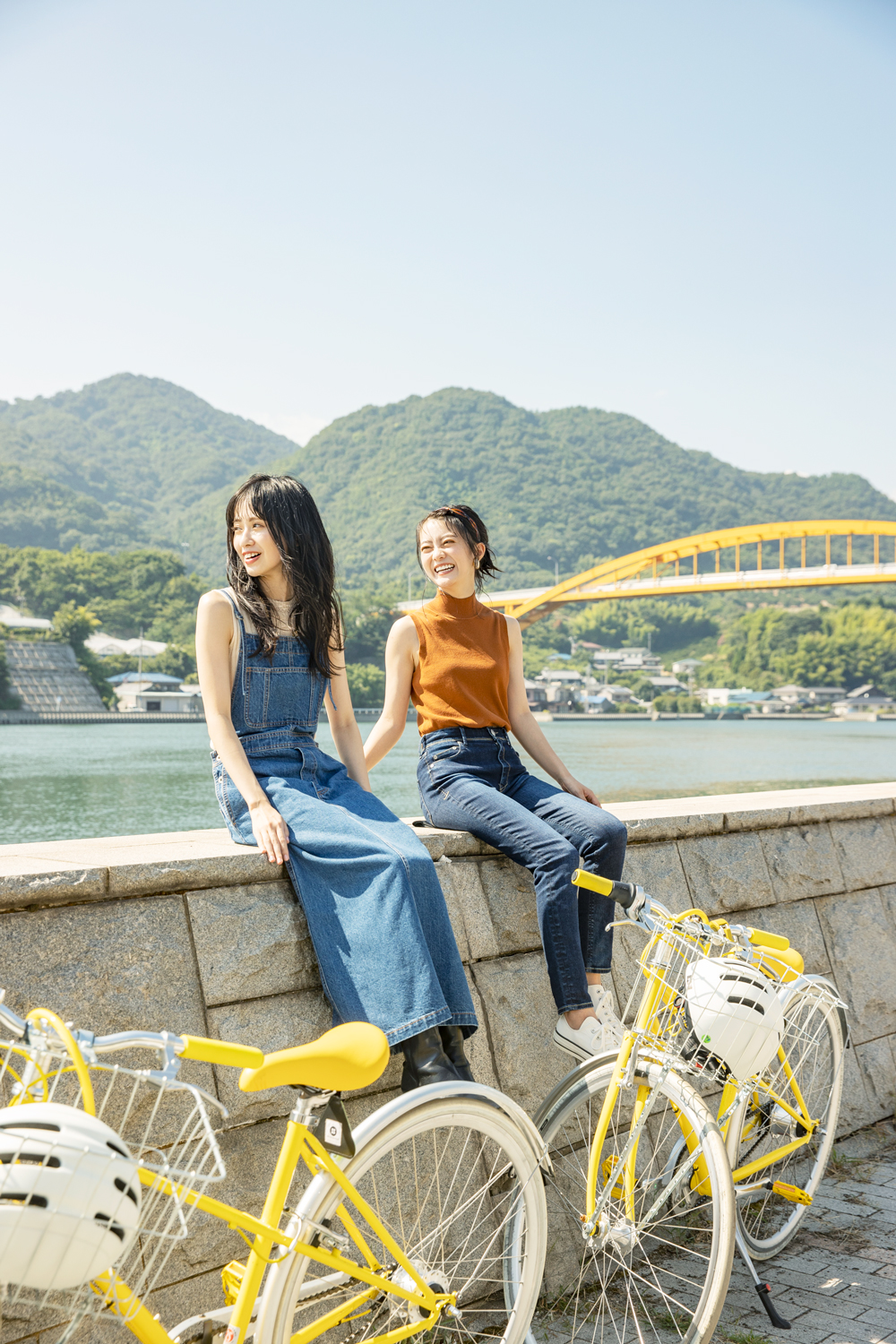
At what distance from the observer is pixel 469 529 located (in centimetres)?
296

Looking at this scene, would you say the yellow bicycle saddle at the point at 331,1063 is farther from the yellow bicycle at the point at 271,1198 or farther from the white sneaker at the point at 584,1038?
the white sneaker at the point at 584,1038

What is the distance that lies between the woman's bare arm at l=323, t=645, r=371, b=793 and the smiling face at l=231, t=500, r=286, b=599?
241 mm

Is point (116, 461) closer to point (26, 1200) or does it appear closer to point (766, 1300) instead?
point (766, 1300)

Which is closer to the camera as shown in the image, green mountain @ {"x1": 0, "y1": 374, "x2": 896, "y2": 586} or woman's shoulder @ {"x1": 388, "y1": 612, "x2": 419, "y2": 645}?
woman's shoulder @ {"x1": 388, "y1": 612, "x2": 419, "y2": 645}

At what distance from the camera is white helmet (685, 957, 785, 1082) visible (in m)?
2.08

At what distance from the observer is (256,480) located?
246 centimetres

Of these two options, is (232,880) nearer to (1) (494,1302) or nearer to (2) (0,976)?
(2) (0,976)

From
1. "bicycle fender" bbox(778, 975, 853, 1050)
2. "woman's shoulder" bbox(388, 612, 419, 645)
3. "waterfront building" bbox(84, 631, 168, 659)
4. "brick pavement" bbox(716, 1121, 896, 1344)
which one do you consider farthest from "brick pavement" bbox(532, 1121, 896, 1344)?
"waterfront building" bbox(84, 631, 168, 659)

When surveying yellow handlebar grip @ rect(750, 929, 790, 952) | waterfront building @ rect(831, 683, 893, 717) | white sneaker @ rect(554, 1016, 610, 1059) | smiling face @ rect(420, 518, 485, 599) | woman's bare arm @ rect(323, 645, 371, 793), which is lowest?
waterfront building @ rect(831, 683, 893, 717)

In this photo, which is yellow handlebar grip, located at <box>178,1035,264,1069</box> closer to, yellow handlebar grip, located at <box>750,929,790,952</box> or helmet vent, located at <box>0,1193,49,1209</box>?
helmet vent, located at <box>0,1193,49,1209</box>

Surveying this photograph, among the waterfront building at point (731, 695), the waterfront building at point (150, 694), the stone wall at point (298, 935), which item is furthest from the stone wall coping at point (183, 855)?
the waterfront building at point (731, 695)

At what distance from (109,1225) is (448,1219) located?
3.02ft

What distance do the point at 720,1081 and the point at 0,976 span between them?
1.35 metres

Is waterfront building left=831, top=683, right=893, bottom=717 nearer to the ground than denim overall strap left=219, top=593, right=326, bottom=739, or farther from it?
nearer to the ground
